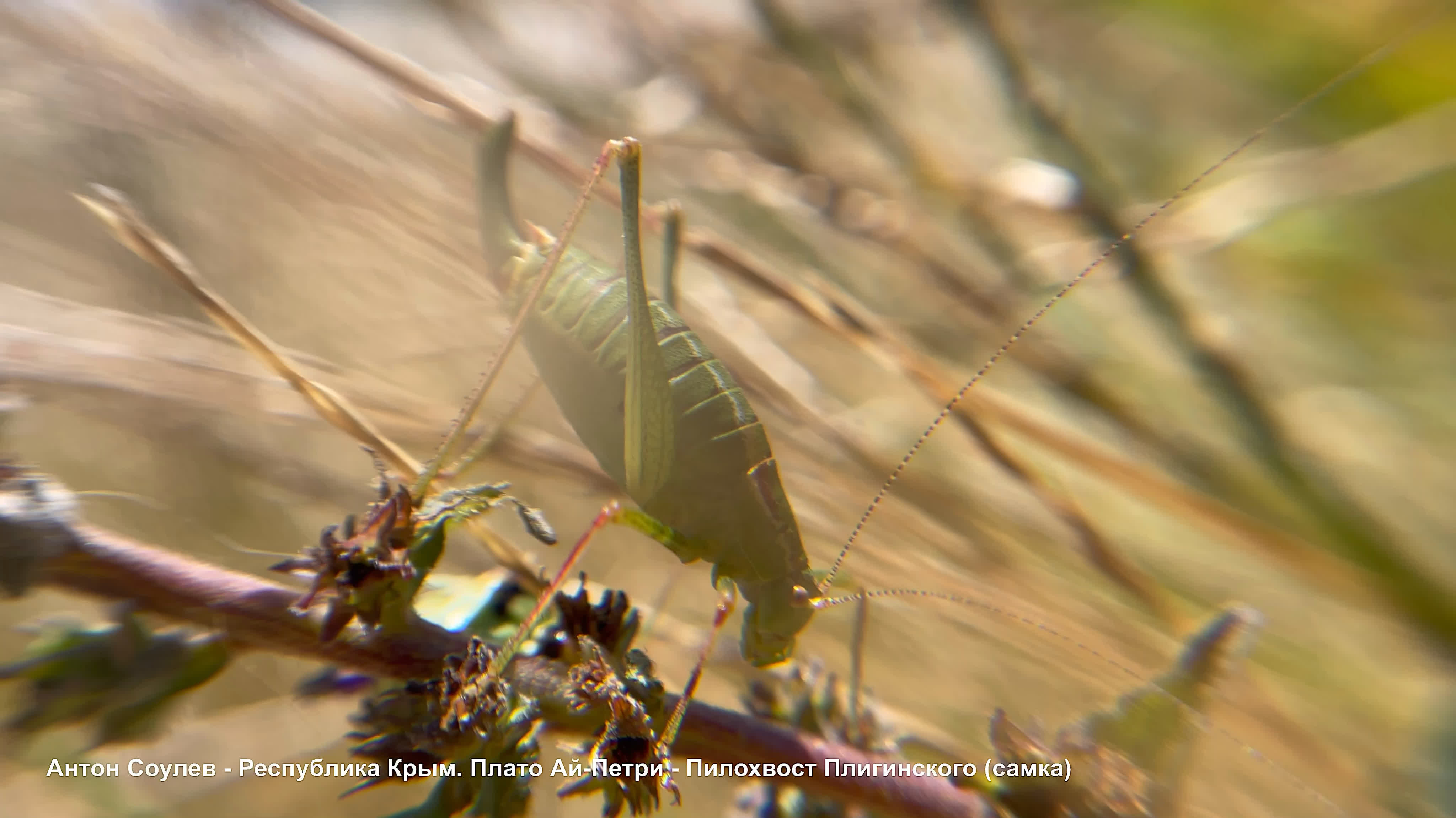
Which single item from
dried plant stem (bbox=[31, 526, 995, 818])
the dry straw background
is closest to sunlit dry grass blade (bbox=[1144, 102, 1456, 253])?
the dry straw background

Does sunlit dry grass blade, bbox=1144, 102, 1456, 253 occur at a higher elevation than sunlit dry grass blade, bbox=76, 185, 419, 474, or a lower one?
higher

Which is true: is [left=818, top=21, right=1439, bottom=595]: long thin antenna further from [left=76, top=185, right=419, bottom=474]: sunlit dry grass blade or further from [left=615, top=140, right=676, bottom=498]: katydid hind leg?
[left=76, top=185, right=419, bottom=474]: sunlit dry grass blade

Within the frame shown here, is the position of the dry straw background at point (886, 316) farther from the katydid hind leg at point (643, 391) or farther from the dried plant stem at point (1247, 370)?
the katydid hind leg at point (643, 391)

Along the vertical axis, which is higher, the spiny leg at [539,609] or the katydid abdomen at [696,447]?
the katydid abdomen at [696,447]

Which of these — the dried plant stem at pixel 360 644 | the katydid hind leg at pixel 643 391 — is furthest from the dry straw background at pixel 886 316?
the dried plant stem at pixel 360 644

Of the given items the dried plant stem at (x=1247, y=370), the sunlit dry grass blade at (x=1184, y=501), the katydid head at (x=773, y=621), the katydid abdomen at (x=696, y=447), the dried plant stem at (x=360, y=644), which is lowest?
the dried plant stem at (x=360, y=644)

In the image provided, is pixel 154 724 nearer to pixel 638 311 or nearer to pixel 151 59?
pixel 638 311

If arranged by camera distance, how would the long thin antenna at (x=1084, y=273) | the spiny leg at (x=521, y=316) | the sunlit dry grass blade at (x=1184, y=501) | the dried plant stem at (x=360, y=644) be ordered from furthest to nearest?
the sunlit dry grass blade at (x=1184, y=501)
the long thin antenna at (x=1084, y=273)
the spiny leg at (x=521, y=316)
the dried plant stem at (x=360, y=644)
